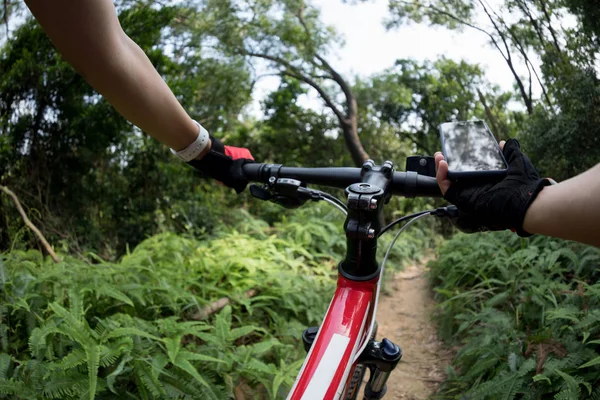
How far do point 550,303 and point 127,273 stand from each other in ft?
10.4

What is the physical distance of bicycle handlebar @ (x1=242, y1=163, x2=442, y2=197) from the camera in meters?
1.41

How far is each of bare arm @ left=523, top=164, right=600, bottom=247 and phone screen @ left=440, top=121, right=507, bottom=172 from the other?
0.29m

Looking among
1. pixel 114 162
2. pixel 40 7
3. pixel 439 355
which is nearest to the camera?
pixel 40 7

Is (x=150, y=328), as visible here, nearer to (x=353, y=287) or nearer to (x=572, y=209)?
(x=353, y=287)

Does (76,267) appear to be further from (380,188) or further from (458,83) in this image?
(458,83)

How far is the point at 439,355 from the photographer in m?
3.82

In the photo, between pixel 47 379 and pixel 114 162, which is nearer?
pixel 47 379

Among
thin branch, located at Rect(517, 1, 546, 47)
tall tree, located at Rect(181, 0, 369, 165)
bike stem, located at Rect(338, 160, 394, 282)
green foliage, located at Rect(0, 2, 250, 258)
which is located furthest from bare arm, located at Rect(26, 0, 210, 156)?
tall tree, located at Rect(181, 0, 369, 165)

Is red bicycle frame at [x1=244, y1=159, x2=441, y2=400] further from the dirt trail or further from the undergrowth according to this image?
the dirt trail

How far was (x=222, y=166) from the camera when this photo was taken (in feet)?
5.57

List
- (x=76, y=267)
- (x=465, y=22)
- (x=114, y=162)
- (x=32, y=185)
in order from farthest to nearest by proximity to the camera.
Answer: (x=114, y=162) → (x=465, y=22) → (x=32, y=185) → (x=76, y=267)

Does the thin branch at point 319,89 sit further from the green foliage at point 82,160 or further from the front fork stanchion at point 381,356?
the front fork stanchion at point 381,356

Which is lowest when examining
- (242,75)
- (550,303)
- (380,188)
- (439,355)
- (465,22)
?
(439,355)

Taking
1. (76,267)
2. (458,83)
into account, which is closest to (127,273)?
(76,267)
